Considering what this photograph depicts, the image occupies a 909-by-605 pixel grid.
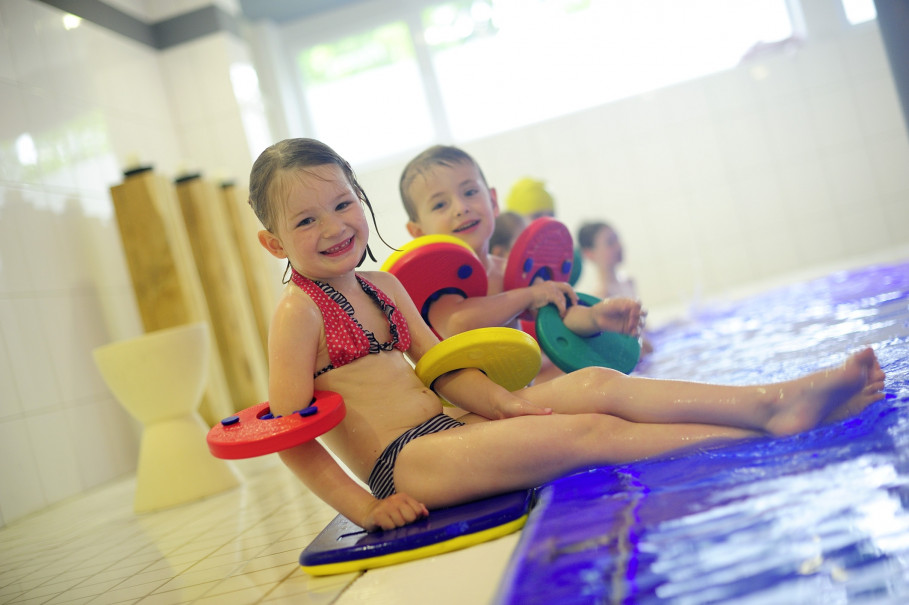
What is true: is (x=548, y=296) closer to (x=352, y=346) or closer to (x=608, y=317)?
(x=608, y=317)

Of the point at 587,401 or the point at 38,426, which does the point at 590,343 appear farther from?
the point at 38,426

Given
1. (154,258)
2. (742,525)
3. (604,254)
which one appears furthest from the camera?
(604,254)

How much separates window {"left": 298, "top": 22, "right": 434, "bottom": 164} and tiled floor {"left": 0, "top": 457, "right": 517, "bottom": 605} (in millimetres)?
4800

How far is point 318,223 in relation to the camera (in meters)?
1.76

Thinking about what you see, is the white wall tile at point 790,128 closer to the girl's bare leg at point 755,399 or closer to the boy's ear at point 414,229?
the boy's ear at point 414,229

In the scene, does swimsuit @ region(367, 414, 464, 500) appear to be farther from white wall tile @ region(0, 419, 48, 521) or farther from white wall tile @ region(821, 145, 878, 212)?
white wall tile @ region(821, 145, 878, 212)

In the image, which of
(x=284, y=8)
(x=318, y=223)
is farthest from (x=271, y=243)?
(x=284, y=8)

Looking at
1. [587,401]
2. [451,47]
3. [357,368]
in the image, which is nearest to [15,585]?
[357,368]

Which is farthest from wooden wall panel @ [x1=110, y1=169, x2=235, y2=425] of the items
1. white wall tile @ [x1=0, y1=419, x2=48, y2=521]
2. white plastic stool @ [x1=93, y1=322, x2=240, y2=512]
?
white plastic stool @ [x1=93, y1=322, x2=240, y2=512]

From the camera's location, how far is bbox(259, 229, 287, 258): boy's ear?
5.93 feet

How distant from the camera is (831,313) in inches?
127

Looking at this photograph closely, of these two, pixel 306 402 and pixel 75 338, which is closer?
pixel 306 402

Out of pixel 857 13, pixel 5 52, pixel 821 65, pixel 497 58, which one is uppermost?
pixel 497 58

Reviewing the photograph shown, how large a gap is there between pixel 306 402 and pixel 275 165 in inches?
21.5
